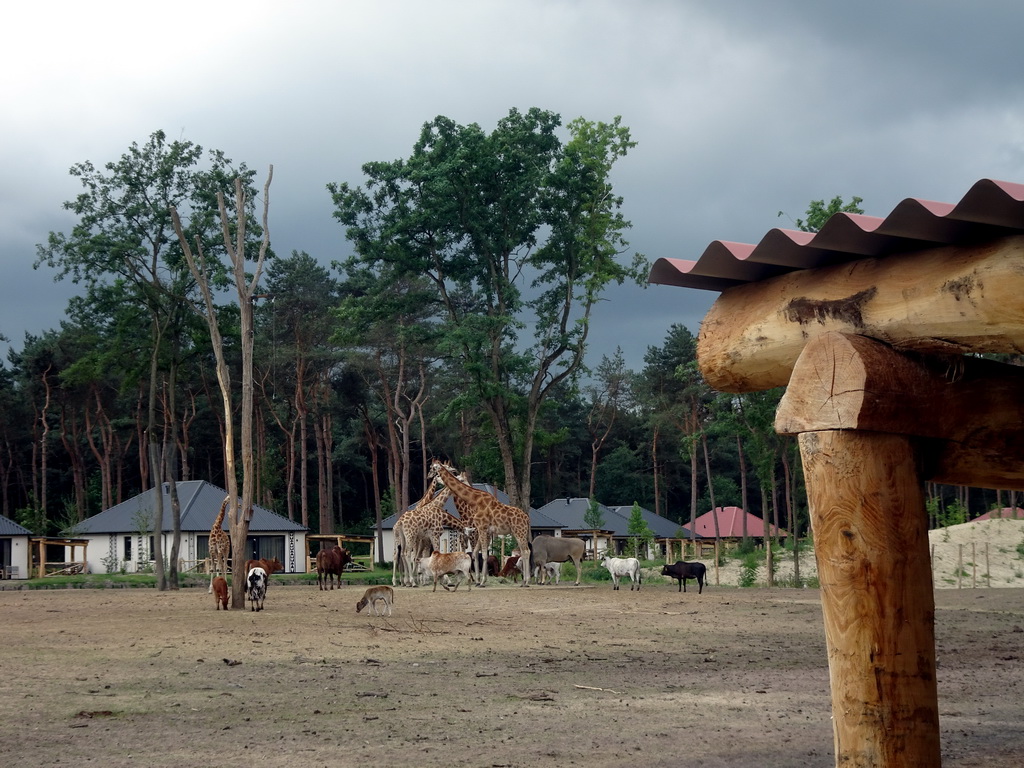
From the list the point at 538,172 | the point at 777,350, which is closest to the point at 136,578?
the point at 538,172

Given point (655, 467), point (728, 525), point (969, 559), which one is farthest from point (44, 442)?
point (969, 559)

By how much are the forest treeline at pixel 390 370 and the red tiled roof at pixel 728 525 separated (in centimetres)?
304

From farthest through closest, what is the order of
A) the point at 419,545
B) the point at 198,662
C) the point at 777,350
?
the point at 419,545, the point at 198,662, the point at 777,350

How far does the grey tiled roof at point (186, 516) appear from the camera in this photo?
44250 millimetres

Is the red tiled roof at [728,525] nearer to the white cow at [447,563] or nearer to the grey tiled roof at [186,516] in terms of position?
the grey tiled roof at [186,516]

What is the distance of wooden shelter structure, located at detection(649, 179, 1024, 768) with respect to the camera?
160 inches

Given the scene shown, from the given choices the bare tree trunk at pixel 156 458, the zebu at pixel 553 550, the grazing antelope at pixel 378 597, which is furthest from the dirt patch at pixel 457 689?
the bare tree trunk at pixel 156 458

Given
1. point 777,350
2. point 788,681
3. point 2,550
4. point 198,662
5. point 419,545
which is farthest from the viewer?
point 2,550

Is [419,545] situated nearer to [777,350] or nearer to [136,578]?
[136,578]

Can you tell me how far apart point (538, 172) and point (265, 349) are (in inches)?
1078

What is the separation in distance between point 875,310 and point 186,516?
142 feet

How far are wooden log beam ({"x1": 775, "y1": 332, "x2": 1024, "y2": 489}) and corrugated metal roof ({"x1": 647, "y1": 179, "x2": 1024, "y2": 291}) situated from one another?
0.38m

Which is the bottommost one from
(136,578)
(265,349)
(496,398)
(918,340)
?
(136,578)

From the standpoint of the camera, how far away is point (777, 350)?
15.9 ft
